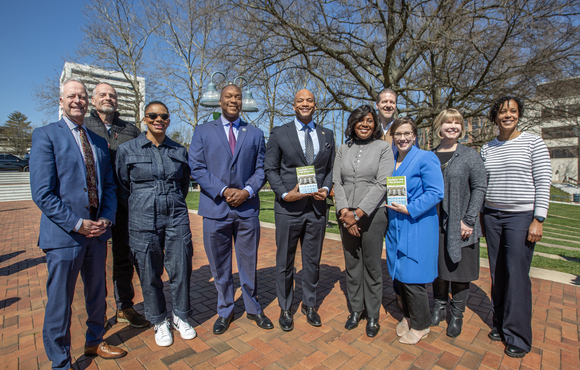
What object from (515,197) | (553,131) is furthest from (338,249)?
(553,131)

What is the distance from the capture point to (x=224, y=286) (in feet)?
10.1

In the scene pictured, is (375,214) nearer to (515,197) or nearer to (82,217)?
(515,197)

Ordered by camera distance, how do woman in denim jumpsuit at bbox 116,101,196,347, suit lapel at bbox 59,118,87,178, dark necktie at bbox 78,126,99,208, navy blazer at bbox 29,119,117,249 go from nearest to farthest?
1. navy blazer at bbox 29,119,117,249
2. suit lapel at bbox 59,118,87,178
3. dark necktie at bbox 78,126,99,208
4. woman in denim jumpsuit at bbox 116,101,196,347

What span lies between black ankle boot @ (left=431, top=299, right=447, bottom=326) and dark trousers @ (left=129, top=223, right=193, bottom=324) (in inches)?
95.2

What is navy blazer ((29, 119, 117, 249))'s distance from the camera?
2.21 m

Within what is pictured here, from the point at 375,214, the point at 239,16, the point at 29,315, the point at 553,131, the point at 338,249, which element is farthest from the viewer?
the point at 553,131

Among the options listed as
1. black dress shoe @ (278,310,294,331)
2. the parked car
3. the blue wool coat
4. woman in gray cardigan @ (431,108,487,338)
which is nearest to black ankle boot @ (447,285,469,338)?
woman in gray cardigan @ (431,108,487,338)

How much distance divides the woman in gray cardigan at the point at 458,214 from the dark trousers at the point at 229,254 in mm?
1813

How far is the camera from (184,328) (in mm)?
2885

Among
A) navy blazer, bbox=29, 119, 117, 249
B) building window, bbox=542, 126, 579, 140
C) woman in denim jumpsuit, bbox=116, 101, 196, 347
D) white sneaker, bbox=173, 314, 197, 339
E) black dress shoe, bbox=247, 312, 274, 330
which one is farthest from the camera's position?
building window, bbox=542, 126, 579, 140

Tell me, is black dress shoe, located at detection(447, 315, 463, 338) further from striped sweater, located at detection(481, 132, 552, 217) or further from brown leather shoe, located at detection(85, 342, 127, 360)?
brown leather shoe, located at detection(85, 342, 127, 360)

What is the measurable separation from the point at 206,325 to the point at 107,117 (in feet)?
7.67

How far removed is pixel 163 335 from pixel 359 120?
266 cm

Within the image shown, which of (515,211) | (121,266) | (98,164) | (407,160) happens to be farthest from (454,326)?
(98,164)
